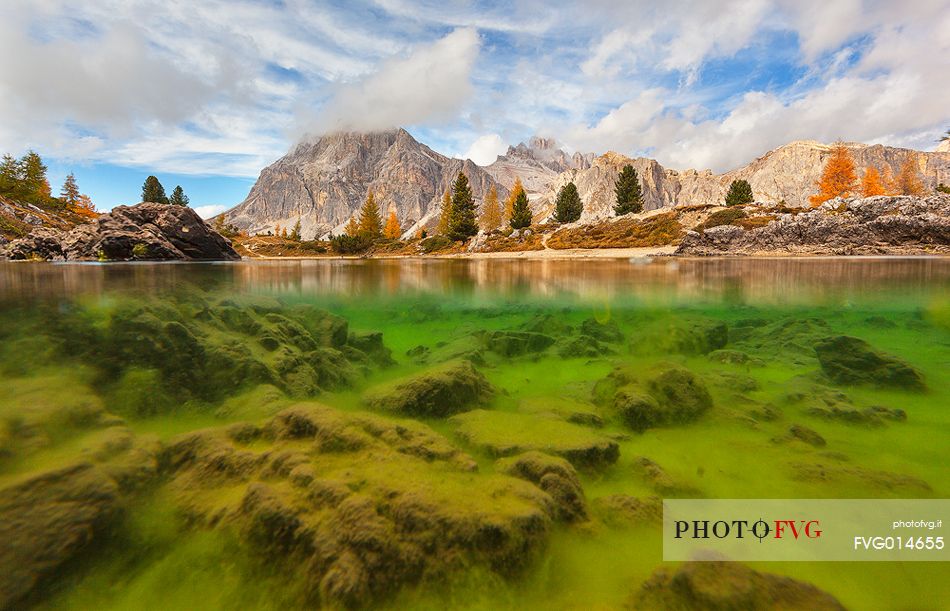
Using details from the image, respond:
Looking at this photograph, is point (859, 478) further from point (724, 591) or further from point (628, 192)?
point (628, 192)

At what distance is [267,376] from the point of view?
4.99 metres

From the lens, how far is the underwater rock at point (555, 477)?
9.16 ft

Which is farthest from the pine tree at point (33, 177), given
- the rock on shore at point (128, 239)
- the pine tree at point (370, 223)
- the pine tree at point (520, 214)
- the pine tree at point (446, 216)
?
the pine tree at point (520, 214)

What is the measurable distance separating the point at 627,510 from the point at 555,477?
0.59 meters

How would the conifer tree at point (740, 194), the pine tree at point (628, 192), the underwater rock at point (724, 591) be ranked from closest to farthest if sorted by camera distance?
the underwater rock at point (724, 591), the conifer tree at point (740, 194), the pine tree at point (628, 192)

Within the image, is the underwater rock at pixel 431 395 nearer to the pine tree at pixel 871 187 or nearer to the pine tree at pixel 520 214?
the pine tree at pixel 520 214

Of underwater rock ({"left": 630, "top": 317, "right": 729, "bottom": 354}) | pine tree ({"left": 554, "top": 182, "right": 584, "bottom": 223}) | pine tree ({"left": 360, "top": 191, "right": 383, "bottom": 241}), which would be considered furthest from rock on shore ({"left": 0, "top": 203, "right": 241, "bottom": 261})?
pine tree ({"left": 554, "top": 182, "right": 584, "bottom": 223})

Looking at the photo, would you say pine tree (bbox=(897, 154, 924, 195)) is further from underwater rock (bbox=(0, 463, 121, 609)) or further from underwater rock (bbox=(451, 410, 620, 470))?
underwater rock (bbox=(0, 463, 121, 609))

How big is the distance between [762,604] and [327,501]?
2.50 m

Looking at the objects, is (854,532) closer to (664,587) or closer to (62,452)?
(664,587)

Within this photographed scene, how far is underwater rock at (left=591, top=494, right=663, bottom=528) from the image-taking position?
278 centimetres

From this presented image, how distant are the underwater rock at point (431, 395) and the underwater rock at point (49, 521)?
2473mm

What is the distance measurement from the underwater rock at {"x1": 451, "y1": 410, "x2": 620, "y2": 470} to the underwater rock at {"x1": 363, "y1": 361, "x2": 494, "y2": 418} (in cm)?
39

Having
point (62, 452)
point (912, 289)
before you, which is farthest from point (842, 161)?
point (62, 452)
